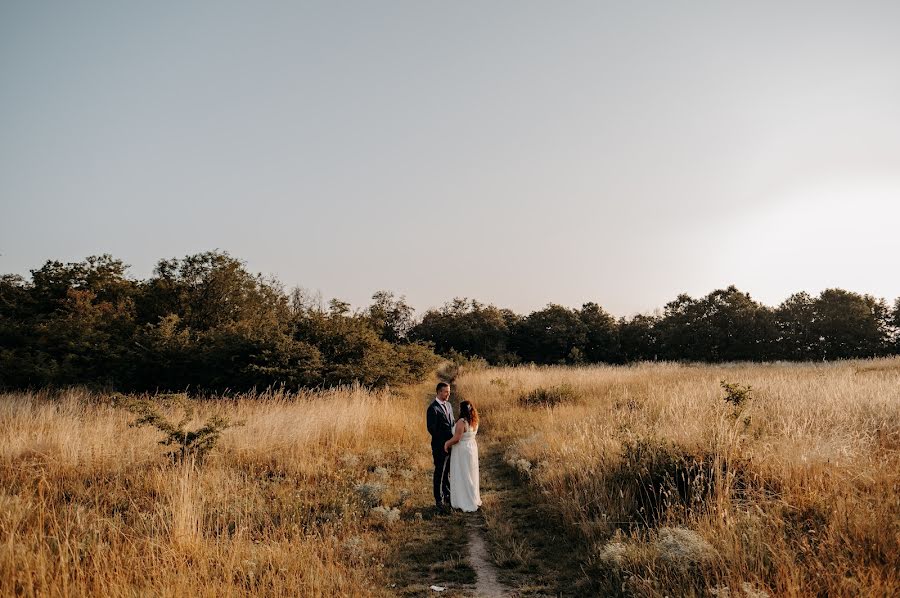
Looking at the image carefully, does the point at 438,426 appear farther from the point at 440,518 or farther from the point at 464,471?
the point at 440,518

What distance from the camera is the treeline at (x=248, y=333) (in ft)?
56.4

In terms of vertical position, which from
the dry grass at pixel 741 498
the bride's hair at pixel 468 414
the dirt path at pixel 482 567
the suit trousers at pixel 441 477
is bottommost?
the dirt path at pixel 482 567

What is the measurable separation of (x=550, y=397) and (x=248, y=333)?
39.3 feet

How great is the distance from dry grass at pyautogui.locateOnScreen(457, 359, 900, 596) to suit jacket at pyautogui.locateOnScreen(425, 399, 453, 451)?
6.18 feet

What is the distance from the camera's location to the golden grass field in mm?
4180

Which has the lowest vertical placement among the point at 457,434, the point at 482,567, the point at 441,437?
the point at 482,567

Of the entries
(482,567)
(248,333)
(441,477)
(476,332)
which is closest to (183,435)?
(441,477)

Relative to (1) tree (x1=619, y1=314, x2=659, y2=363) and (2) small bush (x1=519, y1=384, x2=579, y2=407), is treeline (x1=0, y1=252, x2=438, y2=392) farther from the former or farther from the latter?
(1) tree (x1=619, y1=314, x2=659, y2=363)

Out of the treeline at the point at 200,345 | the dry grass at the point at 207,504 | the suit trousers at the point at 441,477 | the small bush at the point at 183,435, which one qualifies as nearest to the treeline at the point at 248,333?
the treeline at the point at 200,345

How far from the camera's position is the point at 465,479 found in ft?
26.5

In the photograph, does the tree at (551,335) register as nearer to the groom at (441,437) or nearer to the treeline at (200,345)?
the treeline at (200,345)

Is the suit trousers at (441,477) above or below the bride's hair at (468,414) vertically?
below

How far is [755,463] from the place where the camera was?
19.4ft

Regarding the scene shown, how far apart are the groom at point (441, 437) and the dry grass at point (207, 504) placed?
1.89 feet
